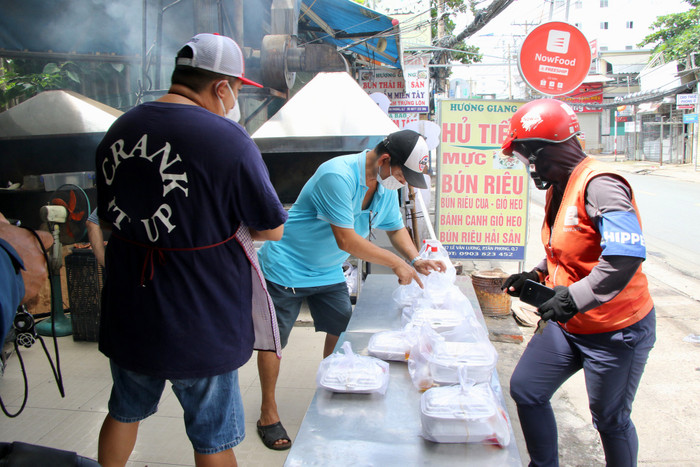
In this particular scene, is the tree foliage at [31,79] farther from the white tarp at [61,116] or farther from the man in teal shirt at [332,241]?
the man in teal shirt at [332,241]

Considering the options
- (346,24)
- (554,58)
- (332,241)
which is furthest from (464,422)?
(346,24)

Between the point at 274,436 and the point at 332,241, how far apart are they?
123 centimetres

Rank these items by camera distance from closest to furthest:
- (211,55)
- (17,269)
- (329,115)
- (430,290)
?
1. (17,269)
2. (211,55)
3. (430,290)
4. (329,115)

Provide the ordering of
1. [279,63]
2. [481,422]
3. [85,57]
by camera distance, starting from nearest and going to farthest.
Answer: [481,422] → [85,57] → [279,63]

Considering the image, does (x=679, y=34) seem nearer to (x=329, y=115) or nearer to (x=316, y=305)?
(x=329, y=115)

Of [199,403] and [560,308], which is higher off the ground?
[560,308]

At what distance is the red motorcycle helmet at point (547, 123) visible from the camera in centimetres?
216

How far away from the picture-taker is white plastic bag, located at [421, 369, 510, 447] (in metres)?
1.58

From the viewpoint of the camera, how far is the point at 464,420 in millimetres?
1581

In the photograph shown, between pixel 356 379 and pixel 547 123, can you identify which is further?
pixel 547 123

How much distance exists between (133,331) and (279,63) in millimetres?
4821

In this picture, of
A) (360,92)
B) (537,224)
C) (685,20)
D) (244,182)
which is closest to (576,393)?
(244,182)

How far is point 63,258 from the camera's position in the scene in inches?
181

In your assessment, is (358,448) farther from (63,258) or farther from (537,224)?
(537,224)
